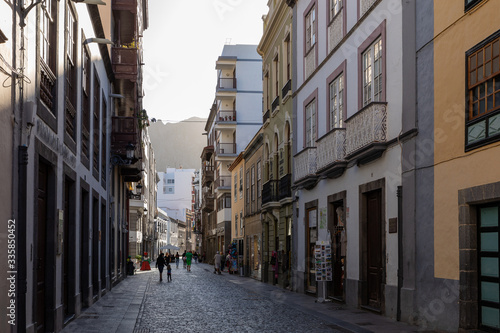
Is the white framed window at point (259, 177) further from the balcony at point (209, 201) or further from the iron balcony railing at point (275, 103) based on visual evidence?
the balcony at point (209, 201)

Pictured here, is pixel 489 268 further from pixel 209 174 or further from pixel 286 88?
pixel 209 174

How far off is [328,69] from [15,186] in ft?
43.8

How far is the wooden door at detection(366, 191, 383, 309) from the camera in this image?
622 inches

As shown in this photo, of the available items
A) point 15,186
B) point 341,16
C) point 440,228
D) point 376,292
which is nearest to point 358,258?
point 376,292

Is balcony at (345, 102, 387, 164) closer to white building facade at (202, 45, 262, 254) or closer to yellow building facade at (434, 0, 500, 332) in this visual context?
yellow building facade at (434, 0, 500, 332)

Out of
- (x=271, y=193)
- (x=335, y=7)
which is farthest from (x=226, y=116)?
(x=335, y=7)

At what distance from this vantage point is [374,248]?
16312mm

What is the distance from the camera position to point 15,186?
848 cm

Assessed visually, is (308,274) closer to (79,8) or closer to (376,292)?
(376,292)

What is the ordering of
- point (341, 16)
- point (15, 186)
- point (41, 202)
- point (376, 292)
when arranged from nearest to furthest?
point (15, 186), point (41, 202), point (376, 292), point (341, 16)

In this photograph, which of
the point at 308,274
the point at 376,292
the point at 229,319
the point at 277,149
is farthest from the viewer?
the point at 277,149

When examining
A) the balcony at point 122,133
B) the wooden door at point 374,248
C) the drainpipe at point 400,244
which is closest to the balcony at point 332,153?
the wooden door at point 374,248

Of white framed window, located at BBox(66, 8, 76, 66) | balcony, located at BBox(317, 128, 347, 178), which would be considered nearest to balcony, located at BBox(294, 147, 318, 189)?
balcony, located at BBox(317, 128, 347, 178)

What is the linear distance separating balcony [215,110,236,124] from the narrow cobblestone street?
34246 millimetres
